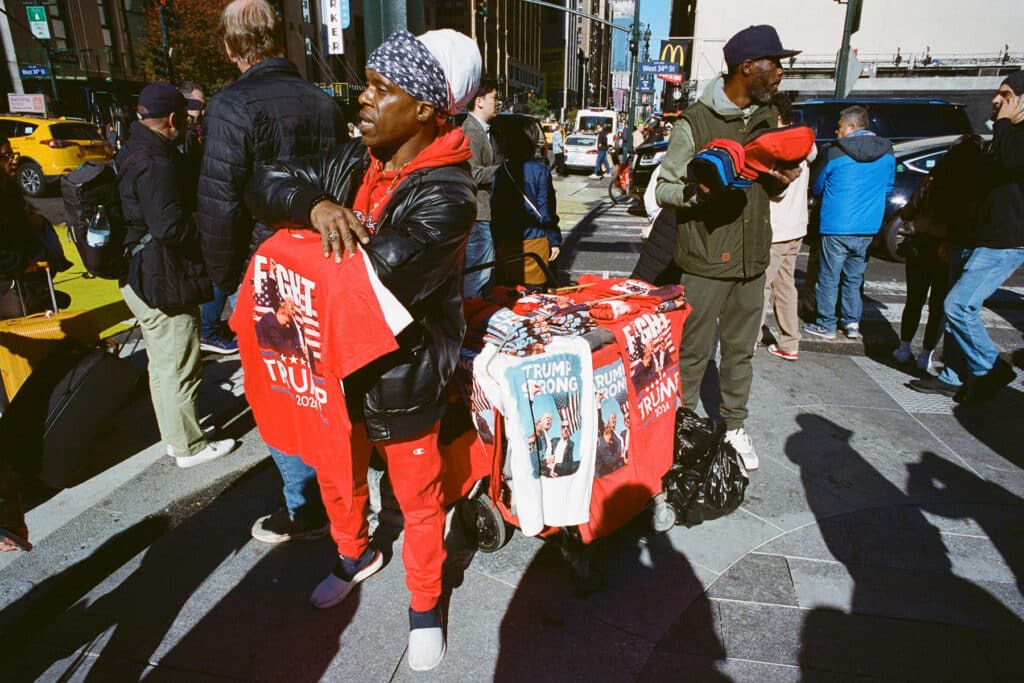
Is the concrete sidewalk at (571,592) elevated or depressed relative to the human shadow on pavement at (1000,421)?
elevated

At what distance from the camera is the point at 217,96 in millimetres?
2543

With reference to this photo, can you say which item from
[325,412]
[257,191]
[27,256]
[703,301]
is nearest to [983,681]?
[703,301]

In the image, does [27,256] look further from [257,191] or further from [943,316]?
[943,316]

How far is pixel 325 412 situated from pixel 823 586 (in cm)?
213

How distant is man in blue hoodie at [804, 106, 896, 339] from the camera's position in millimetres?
5500

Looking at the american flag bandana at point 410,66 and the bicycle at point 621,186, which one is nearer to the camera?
the american flag bandana at point 410,66

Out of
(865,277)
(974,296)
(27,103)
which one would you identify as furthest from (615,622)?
(27,103)

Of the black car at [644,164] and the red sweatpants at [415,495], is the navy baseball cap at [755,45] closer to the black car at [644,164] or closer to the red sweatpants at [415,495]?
the red sweatpants at [415,495]

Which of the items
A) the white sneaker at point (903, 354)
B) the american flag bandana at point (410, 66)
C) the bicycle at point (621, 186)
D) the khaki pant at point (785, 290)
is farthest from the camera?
the bicycle at point (621, 186)

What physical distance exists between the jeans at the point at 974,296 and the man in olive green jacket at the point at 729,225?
1.91m

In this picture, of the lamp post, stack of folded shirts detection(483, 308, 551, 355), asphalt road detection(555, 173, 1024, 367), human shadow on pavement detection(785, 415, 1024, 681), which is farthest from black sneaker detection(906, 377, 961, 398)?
the lamp post

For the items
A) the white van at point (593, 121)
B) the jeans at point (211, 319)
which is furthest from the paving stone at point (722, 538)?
the white van at point (593, 121)

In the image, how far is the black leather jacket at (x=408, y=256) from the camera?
1.76 metres

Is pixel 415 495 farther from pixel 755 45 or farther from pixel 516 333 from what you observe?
pixel 755 45
